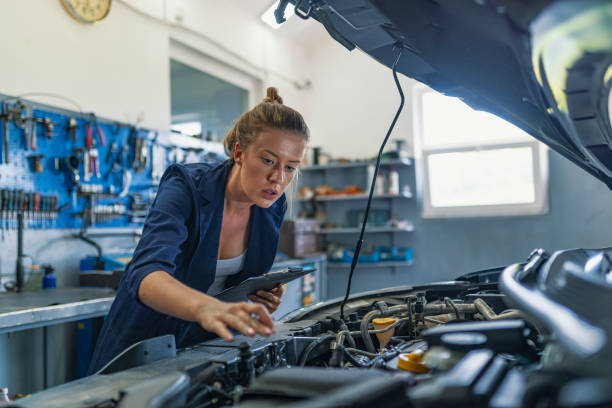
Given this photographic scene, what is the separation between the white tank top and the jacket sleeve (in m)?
0.24

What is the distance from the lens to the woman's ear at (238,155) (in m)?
1.48

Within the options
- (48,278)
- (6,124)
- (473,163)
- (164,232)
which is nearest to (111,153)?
(6,124)

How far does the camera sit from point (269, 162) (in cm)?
139

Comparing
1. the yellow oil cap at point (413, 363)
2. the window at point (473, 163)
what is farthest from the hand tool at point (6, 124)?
the window at point (473, 163)

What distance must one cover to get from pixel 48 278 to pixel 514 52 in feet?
9.77

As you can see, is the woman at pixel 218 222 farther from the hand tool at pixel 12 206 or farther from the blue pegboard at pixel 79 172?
the blue pegboard at pixel 79 172

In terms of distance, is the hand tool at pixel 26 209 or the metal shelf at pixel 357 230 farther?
the metal shelf at pixel 357 230

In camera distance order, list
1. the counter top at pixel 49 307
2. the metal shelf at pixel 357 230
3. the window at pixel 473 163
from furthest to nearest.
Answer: the metal shelf at pixel 357 230
the window at pixel 473 163
the counter top at pixel 49 307

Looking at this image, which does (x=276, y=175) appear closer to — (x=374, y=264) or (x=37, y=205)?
(x=37, y=205)

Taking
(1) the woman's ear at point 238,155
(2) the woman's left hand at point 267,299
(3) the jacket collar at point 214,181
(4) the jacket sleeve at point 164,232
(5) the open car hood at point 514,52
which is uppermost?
(5) the open car hood at point 514,52

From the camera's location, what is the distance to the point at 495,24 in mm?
685

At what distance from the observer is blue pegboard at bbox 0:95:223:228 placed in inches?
112

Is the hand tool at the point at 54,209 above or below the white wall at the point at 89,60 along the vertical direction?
below

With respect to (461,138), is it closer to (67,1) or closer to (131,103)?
(131,103)
